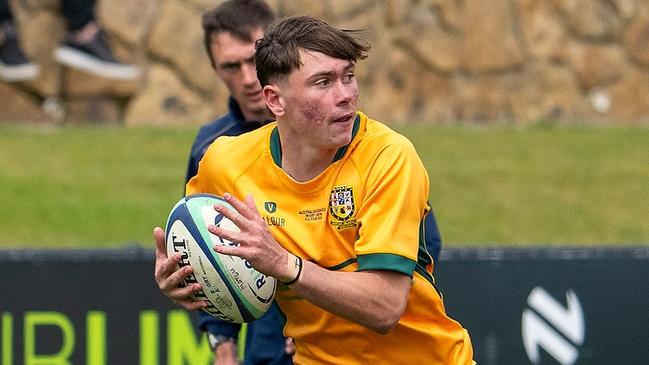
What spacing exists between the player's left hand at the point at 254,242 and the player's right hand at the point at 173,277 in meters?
0.33

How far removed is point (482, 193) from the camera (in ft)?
34.6

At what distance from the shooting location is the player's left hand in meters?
4.21

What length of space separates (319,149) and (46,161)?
6.36m

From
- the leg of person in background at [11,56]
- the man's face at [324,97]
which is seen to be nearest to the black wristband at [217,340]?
the man's face at [324,97]

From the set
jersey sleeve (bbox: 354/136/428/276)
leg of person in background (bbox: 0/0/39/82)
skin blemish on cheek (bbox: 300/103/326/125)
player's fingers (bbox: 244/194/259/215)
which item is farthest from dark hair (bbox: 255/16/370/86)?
leg of person in background (bbox: 0/0/39/82)

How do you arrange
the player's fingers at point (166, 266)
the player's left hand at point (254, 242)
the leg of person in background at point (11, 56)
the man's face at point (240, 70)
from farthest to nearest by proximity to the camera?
Answer: 1. the leg of person in background at point (11, 56)
2. the man's face at point (240, 70)
3. the player's fingers at point (166, 266)
4. the player's left hand at point (254, 242)

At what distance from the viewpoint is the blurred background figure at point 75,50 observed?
36.6 feet

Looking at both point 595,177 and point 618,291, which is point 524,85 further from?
point 618,291

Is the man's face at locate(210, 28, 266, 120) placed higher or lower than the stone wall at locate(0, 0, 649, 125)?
higher

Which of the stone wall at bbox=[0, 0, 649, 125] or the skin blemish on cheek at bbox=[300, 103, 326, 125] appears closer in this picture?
the skin blemish on cheek at bbox=[300, 103, 326, 125]

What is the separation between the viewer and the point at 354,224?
4.55 metres

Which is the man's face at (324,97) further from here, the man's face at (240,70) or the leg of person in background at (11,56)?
the leg of person in background at (11,56)

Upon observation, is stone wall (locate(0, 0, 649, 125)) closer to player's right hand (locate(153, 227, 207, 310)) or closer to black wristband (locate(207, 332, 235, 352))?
black wristband (locate(207, 332, 235, 352))

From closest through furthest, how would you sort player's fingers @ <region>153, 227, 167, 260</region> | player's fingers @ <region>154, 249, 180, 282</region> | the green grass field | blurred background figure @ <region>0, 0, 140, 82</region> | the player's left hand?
1. the player's left hand
2. player's fingers @ <region>154, 249, 180, 282</region>
3. player's fingers @ <region>153, 227, 167, 260</region>
4. the green grass field
5. blurred background figure @ <region>0, 0, 140, 82</region>
